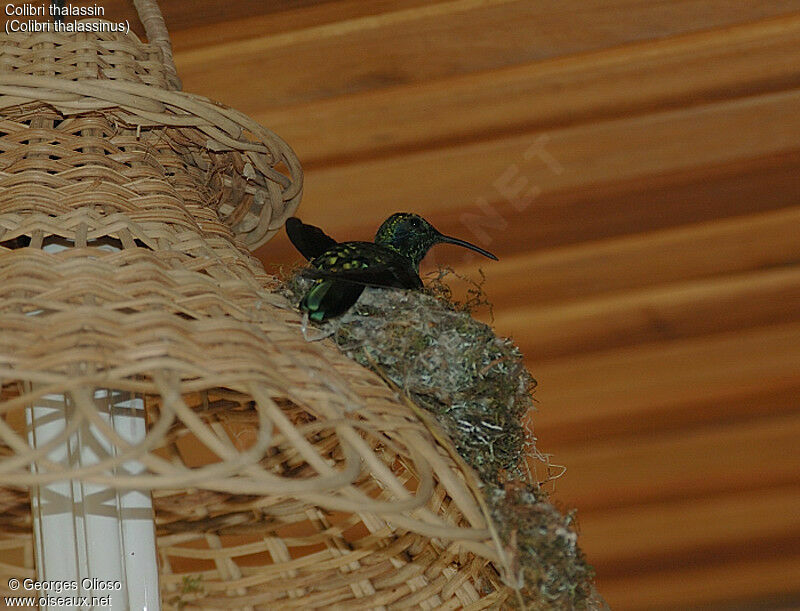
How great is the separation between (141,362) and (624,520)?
3.35 ft

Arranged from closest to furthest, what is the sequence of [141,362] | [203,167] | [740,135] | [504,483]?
[141,362], [504,483], [203,167], [740,135]

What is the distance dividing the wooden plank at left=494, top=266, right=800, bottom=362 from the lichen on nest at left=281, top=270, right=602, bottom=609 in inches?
26.5

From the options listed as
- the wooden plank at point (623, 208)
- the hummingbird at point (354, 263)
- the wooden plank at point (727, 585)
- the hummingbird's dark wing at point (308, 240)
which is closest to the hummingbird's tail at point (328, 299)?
the hummingbird at point (354, 263)

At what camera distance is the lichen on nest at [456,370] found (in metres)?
0.56

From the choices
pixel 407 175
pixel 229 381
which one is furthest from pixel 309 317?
pixel 407 175

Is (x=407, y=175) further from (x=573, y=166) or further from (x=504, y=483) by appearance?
(x=504, y=483)

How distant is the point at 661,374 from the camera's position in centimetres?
126

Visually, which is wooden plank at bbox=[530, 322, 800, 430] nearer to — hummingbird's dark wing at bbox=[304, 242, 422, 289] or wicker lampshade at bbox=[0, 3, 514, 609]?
wicker lampshade at bbox=[0, 3, 514, 609]

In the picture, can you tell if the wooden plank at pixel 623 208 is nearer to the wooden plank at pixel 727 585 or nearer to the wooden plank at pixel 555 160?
the wooden plank at pixel 555 160

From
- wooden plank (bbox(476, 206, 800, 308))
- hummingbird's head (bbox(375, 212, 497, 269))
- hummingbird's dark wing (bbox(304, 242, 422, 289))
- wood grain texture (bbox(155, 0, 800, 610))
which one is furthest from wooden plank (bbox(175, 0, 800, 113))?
hummingbird's dark wing (bbox(304, 242, 422, 289))

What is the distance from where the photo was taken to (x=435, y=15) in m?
1.26

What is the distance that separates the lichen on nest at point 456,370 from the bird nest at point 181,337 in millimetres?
19

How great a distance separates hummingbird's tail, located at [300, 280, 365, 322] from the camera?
1.85 feet

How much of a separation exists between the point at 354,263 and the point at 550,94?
74cm
